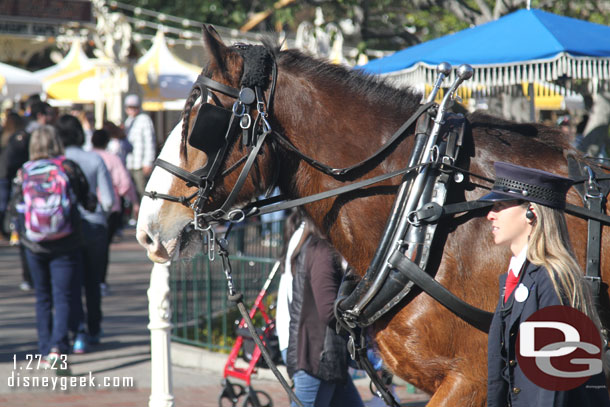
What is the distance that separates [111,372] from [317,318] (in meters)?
3.28

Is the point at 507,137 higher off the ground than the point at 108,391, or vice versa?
the point at 507,137

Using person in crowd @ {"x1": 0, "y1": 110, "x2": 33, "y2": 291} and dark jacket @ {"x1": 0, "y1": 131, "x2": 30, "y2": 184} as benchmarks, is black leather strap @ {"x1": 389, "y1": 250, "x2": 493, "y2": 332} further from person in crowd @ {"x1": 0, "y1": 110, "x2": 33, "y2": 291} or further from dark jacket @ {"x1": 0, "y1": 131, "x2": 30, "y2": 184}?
dark jacket @ {"x1": 0, "y1": 131, "x2": 30, "y2": 184}

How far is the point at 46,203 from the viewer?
7.07 meters

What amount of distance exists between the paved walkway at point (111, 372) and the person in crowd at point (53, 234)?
28 cm

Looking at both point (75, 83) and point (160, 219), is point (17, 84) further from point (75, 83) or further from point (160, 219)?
point (160, 219)

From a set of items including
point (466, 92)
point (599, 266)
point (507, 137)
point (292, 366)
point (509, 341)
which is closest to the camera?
point (509, 341)

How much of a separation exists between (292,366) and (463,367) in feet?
6.28

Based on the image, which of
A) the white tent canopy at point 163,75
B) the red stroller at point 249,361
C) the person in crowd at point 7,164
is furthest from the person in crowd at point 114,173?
the white tent canopy at point 163,75

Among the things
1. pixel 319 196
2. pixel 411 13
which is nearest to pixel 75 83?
pixel 411 13

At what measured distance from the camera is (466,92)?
8.12 metres

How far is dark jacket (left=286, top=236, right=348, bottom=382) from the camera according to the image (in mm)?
4734

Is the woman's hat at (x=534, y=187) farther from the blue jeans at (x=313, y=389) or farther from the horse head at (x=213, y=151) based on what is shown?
the blue jeans at (x=313, y=389)

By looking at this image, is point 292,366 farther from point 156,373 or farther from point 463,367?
point 463,367

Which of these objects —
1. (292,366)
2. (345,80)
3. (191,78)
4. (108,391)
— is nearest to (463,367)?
(345,80)
